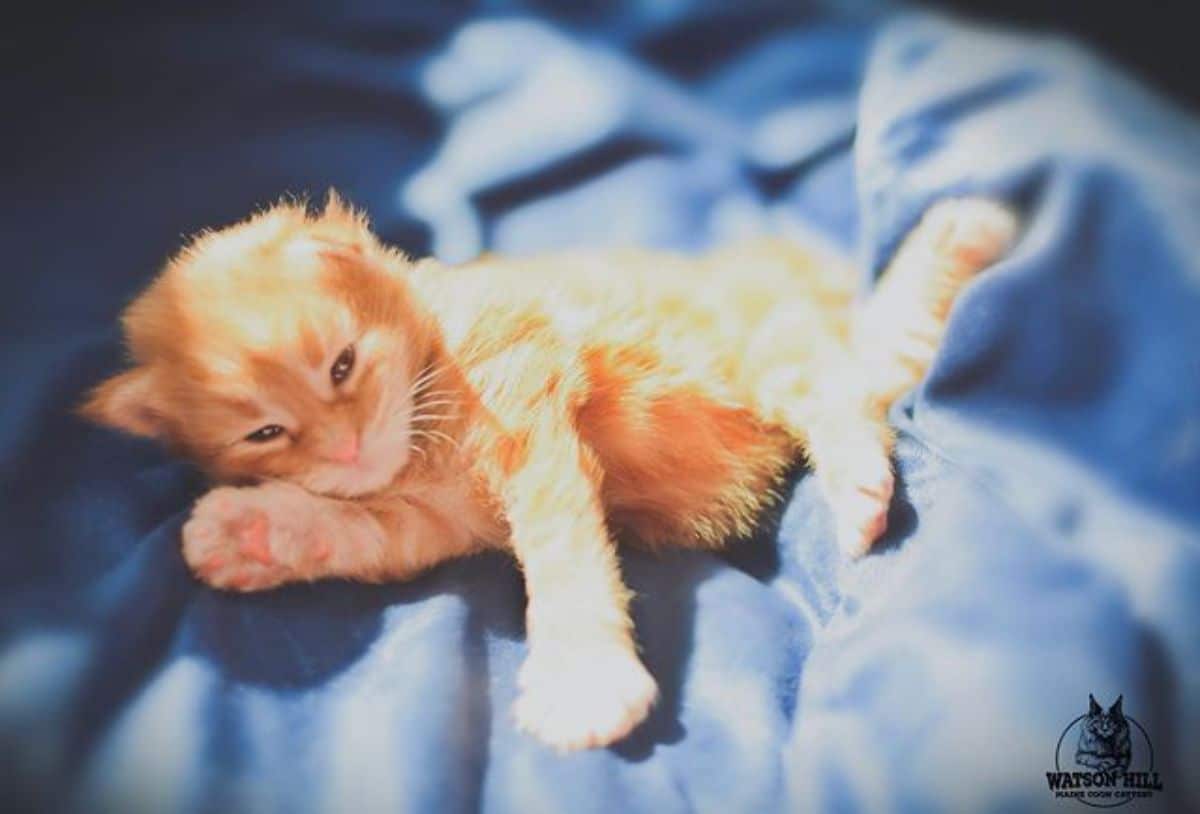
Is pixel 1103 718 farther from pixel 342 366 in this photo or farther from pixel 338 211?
pixel 338 211

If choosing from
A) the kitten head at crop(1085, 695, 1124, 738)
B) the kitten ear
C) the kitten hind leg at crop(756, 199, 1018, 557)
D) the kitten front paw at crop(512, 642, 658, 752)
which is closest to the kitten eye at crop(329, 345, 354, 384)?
the kitten ear

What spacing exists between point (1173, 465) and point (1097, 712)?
17 centimetres

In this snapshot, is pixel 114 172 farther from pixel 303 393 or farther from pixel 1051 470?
pixel 1051 470

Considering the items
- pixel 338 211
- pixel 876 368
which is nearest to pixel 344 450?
pixel 338 211

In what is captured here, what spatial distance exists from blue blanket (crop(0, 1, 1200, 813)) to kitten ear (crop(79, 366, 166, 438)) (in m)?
0.01

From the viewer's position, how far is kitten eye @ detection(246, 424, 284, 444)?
0.66 metres

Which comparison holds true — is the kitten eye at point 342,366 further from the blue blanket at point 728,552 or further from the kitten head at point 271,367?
the blue blanket at point 728,552

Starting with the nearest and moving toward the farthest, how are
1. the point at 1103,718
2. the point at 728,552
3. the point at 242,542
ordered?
the point at 1103,718
the point at 242,542
the point at 728,552

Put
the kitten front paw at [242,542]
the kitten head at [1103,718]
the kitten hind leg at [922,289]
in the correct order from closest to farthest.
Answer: the kitten head at [1103,718] < the kitten front paw at [242,542] < the kitten hind leg at [922,289]

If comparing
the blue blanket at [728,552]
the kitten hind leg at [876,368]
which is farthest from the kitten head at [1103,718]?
the kitten hind leg at [876,368]

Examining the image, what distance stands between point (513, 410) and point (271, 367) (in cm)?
16

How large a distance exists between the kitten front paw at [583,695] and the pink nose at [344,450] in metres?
0.18

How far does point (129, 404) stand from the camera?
667 mm

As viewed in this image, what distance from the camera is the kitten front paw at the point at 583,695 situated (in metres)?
0.56
